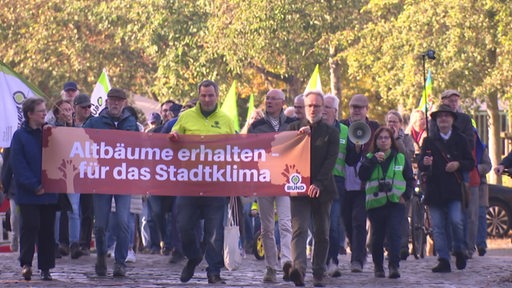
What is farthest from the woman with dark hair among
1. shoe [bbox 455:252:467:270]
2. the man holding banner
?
shoe [bbox 455:252:467:270]

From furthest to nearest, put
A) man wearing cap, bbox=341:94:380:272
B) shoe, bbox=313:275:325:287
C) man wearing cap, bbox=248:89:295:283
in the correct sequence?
man wearing cap, bbox=341:94:380:272 < man wearing cap, bbox=248:89:295:283 < shoe, bbox=313:275:325:287

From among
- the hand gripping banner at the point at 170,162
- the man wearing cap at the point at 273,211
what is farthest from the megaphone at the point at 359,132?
the hand gripping banner at the point at 170,162

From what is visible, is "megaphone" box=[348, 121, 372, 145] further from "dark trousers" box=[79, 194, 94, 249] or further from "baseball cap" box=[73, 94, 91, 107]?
"dark trousers" box=[79, 194, 94, 249]

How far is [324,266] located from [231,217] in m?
1.84

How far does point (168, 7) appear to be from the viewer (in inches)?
1591

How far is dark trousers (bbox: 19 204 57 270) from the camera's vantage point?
1482 centimetres

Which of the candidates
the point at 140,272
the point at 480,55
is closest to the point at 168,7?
the point at 480,55

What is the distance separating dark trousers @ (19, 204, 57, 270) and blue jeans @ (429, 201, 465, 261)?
4.69 m

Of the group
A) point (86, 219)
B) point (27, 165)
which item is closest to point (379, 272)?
point (27, 165)

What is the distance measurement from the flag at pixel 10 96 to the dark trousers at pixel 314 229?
4.97 m

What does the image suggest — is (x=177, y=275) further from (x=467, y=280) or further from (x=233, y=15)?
(x=233, y=15)

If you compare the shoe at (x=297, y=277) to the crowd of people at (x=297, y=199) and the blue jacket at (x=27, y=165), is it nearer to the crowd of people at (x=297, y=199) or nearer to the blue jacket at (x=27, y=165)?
the crowd of people at (x=297, y=199)

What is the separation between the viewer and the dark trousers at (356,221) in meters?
16.8

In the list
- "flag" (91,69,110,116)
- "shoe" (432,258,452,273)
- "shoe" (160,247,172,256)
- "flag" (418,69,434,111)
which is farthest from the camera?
"flag" (91,69,110,116)
